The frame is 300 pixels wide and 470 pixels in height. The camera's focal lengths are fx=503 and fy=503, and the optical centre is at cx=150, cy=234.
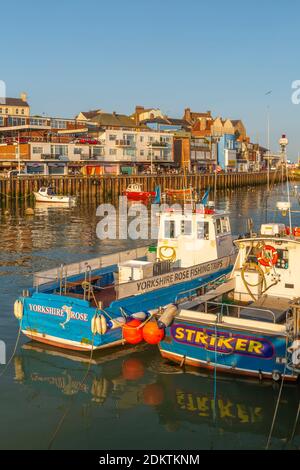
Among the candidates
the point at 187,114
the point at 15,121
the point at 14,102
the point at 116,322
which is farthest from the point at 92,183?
the point at 187,114

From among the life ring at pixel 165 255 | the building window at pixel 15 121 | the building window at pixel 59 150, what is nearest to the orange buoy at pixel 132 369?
the life ring at pixel 165 255

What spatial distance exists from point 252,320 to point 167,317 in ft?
6.76

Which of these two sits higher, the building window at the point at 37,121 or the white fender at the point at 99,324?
the building window at the point at 37,121

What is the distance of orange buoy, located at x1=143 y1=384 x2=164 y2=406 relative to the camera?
1101 centimetres

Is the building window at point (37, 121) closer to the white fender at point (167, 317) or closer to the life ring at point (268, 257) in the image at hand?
the life ring at point (268, 257)

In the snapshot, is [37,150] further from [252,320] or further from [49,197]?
[252,320]

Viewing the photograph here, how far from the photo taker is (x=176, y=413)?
415 inches

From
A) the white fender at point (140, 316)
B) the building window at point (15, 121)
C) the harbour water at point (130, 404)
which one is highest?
the building window at point (15, 121)

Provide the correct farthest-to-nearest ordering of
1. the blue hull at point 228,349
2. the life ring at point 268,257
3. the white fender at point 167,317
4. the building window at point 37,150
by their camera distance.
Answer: the building window at point 37,150
the life ring at point 268,257
the white fender at point 167,317
the blue hull at point 228,349

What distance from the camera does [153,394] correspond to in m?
11.4

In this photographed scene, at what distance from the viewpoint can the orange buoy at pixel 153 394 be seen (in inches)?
434

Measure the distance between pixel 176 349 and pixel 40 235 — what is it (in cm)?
2588

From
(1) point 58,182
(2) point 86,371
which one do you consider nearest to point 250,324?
(2) point 86,371

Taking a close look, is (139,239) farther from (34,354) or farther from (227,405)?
(227,405)
